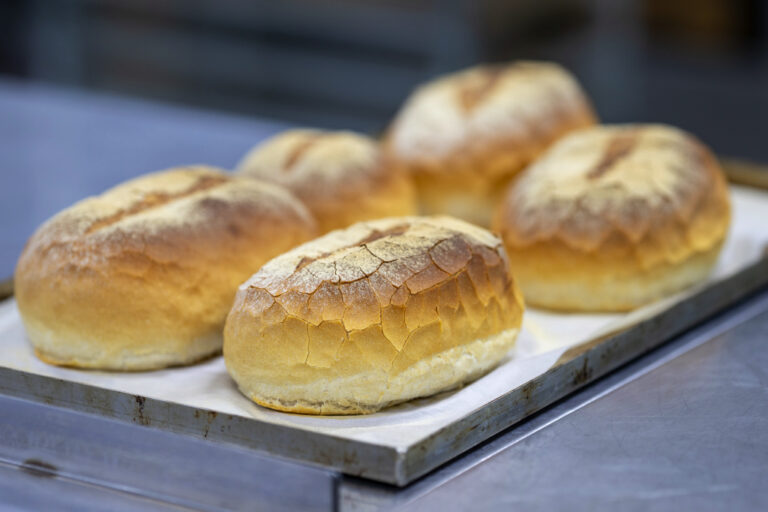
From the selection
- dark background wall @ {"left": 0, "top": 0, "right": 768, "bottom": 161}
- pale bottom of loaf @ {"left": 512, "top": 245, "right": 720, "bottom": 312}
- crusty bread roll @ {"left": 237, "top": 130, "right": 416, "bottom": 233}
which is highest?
crusty bread roll @ {"left": 237, "top": 130, "right": 416, "bottom": 233}

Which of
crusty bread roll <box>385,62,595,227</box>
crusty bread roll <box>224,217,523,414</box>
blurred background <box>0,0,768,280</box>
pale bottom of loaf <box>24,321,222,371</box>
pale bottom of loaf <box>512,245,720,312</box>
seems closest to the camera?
crusty bread roll <box>224,217,523,414</box>

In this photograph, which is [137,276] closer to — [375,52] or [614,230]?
[614,230]

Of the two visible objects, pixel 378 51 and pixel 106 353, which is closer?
pixel 106 353

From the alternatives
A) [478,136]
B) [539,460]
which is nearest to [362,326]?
[539,460]

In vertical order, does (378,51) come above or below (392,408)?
below

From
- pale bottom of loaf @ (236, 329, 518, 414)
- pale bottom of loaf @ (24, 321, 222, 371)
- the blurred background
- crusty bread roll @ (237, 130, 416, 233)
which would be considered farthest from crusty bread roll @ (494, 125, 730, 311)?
the blurred background

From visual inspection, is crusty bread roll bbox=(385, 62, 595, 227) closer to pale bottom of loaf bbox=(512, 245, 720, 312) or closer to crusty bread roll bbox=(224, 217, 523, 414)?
pale bottom of loaf bbox=(512, 245, 720, 312)

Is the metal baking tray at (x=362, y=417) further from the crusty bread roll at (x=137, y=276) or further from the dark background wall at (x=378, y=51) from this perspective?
the dark background wall at (x=378, y=51)
